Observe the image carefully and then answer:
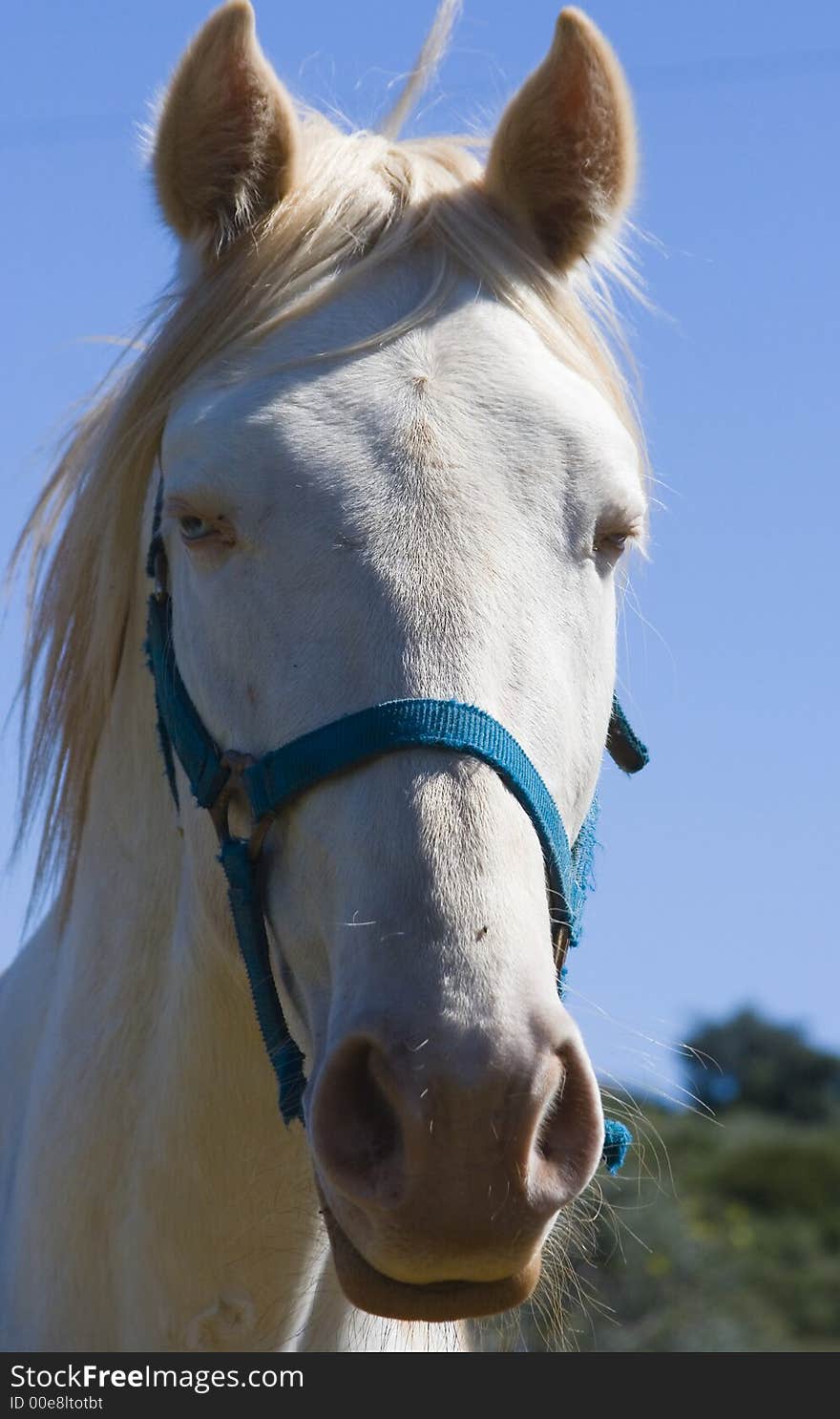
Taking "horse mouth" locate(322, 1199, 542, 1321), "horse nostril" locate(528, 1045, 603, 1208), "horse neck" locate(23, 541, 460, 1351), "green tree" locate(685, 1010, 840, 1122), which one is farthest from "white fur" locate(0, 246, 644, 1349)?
"green tree" locate(685, 1010, 840, 1122)

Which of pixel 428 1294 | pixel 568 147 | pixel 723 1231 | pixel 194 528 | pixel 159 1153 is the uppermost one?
pixel 568 147

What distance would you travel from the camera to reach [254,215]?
2.95 m

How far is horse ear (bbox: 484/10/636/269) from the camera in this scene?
2957 millimetres

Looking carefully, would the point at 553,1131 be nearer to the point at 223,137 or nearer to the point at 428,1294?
the point at 428,1294

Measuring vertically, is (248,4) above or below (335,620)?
above

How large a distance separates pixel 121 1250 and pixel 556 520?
1.47m

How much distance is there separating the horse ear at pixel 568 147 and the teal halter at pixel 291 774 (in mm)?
957

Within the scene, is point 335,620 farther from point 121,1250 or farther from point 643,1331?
point 643,1331

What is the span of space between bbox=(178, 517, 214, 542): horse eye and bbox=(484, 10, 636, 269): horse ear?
0.98 m

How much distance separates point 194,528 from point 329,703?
460 mm

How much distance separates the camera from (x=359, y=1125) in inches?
80.1

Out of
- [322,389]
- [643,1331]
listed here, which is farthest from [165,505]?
[643,1331]

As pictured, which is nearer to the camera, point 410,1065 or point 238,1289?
point 410,1065

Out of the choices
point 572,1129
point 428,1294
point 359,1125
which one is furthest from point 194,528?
point 428,1294
